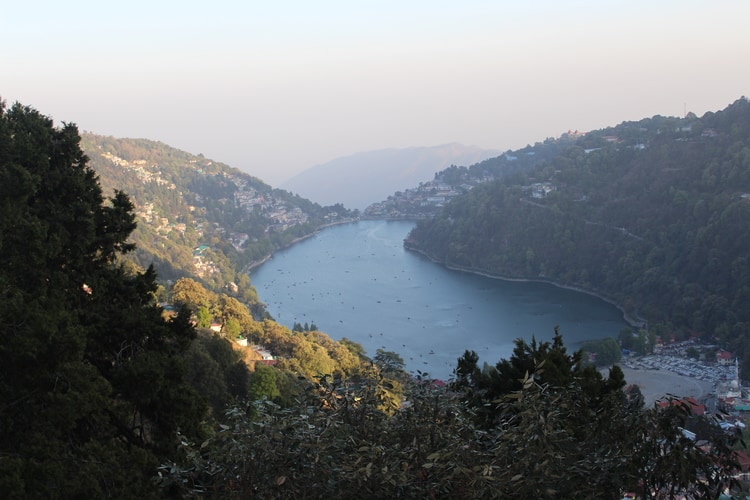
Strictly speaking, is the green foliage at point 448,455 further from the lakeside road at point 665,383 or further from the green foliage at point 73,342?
the lakeside road at point 665,383

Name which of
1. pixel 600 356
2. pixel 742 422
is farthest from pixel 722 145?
pixel 742 422

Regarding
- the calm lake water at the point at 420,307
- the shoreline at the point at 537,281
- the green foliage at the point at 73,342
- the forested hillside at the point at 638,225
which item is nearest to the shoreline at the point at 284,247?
the calm lake water at the point at 420,307

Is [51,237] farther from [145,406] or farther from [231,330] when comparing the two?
[231,330]

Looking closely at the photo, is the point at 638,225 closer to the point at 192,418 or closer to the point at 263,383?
the point at 263,383

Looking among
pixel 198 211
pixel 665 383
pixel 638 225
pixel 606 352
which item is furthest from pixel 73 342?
pixel 198 211

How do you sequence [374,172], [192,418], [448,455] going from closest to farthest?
1. [448,455]
2. [192,418]
3. [374,172]

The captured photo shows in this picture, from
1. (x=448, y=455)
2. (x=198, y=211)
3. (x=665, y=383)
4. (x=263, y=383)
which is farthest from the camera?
(x=198, y=211)

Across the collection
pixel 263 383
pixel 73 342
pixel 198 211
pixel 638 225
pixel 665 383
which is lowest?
pixel 665 383
